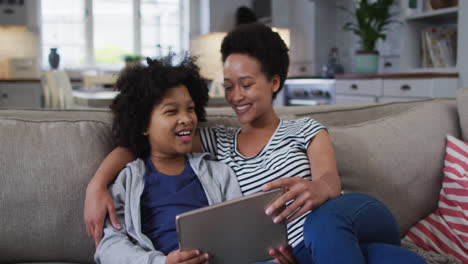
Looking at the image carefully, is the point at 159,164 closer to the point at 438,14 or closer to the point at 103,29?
the point at 438,14

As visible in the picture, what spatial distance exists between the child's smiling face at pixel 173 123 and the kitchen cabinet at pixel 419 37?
253cm

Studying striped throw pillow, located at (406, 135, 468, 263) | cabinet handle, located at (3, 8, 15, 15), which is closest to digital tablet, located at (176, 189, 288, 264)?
striped throw pillow, located at (406, 135, 468, 263)

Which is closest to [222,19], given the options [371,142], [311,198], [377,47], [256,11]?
[256,11]

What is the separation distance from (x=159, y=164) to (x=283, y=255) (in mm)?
431

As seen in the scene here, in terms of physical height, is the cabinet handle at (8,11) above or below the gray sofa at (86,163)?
above

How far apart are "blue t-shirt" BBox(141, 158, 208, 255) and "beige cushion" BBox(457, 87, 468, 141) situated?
968 millimetres

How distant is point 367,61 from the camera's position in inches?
151

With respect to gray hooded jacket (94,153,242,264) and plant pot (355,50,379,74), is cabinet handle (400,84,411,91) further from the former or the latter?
gray hooded jacket (94,153,242,264)

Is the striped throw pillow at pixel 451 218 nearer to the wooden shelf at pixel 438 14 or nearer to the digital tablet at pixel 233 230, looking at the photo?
the digital tablet at pixel 233 230

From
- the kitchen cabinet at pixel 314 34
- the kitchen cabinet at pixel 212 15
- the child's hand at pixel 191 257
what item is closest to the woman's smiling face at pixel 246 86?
the child's hand at pixel 191 257

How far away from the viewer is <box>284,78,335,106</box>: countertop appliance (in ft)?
13.9

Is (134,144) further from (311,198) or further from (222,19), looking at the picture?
(222,19)

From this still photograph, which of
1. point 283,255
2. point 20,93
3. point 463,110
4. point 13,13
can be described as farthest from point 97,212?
point 13,13

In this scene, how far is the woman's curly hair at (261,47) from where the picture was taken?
1.19 meters
